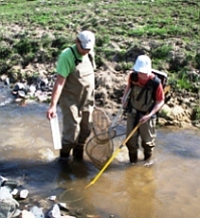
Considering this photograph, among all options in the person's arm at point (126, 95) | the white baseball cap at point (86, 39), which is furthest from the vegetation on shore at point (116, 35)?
the white baseball cap at point (86, 39)

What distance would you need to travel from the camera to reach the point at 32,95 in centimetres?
1142

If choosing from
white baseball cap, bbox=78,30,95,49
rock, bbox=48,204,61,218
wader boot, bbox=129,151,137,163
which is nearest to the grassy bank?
wader boot, bbox=129,151,137,163

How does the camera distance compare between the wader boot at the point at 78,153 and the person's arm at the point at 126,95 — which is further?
the wader boot at the point at 78,153

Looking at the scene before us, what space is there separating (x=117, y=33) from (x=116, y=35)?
0.21 m

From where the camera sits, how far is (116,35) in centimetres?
1363

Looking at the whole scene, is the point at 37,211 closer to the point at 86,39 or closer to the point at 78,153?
the point at 78,153

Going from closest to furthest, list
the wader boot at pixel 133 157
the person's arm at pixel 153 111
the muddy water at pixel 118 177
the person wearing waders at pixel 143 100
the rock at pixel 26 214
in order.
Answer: the rock at pixel 26 214
the muddy water at pixel 118 177
the person wearing waders at pixel 143 100
the person's arm at pixel 153 111
the wader boot at pixel 133 157

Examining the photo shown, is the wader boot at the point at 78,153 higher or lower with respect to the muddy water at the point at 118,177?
higher

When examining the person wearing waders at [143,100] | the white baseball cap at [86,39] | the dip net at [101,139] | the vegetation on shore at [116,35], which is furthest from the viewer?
the vegetation on shore at [116,35]

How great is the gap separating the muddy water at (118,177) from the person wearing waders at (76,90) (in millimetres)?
568

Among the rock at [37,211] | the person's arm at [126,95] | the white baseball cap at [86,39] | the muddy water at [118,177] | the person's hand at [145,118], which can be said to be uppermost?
the white baseball cap at [86,39]

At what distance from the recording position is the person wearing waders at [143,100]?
6816 millimetres

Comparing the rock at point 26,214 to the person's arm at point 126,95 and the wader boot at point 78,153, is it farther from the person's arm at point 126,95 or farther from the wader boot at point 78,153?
the person's arm at point 126,95

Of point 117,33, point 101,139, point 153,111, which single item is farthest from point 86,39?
point 117,33
